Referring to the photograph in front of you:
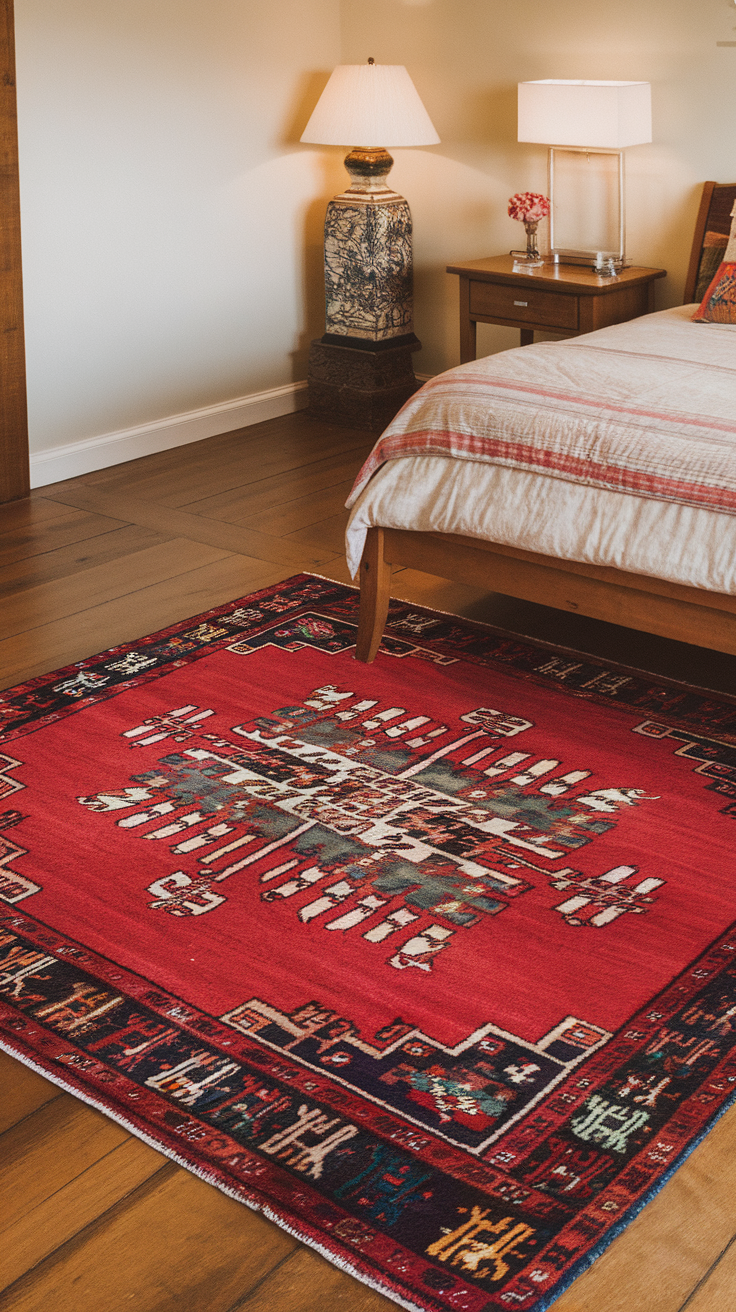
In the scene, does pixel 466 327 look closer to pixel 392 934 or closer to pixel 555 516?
pixel 555 516

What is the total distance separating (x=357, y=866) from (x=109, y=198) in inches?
112

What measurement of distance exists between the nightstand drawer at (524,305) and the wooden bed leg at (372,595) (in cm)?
161

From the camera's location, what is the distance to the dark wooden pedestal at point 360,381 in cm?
479

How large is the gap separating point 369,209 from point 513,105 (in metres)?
0.65

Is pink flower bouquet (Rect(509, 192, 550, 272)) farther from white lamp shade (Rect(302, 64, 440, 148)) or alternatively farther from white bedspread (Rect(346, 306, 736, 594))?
white bedspread (Rect(346, 306, 736, 594))

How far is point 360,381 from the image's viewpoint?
15.8 ft

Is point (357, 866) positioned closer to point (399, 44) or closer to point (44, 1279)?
point (44, 1279)

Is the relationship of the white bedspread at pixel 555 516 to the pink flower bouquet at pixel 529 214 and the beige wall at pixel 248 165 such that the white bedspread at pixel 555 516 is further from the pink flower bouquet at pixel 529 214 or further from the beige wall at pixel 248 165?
the beige wall at pixel 248 165

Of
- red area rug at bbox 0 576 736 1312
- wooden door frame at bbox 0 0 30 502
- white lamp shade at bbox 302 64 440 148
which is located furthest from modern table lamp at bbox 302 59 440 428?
red area rug at bbox 0 576 736 1312

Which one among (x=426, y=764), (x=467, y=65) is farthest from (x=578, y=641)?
(x=467, y=65)

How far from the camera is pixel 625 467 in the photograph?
2.48 meters

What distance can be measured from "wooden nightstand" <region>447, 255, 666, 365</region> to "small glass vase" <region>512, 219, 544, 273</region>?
33 millimetres

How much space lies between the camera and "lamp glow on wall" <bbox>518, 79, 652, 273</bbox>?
4.02 m

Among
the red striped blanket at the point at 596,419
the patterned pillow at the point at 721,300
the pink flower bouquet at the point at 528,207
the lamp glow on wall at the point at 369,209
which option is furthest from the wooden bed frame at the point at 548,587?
the lamp glow on wall at the point at 369,209
